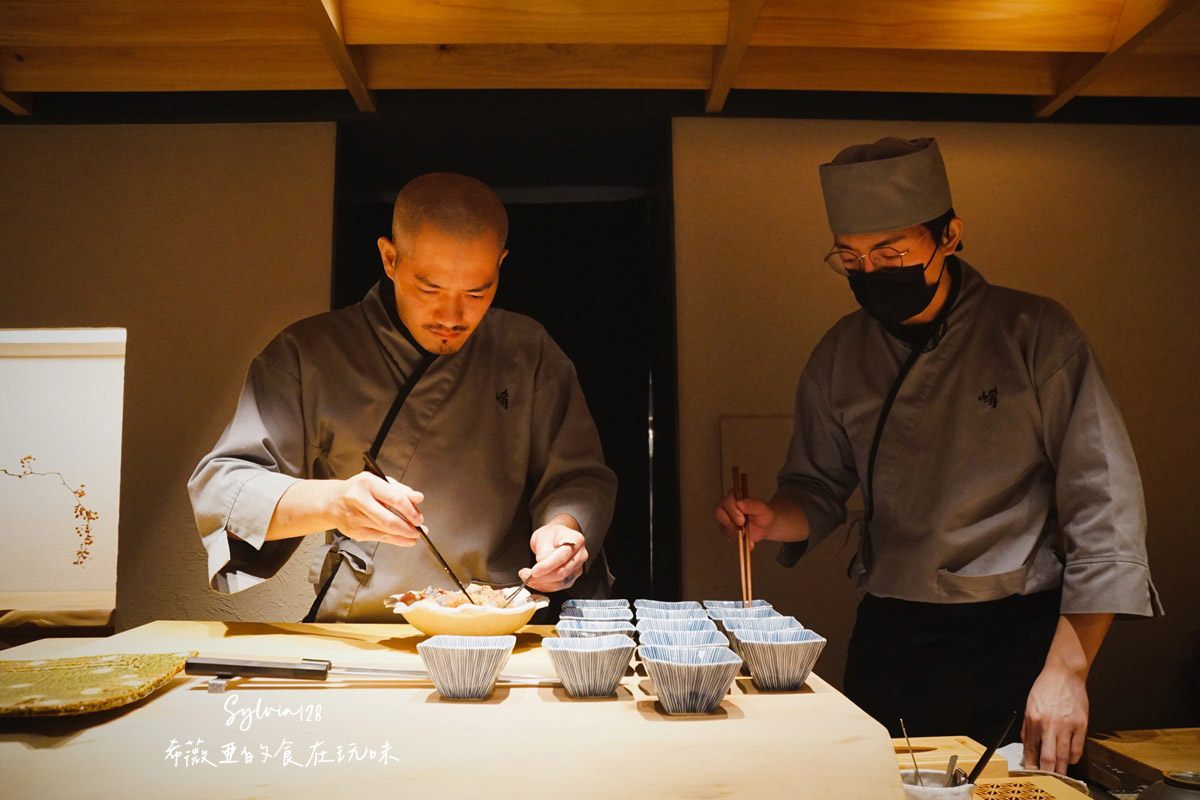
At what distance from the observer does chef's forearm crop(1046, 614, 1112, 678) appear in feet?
6.71

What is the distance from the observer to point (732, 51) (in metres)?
3.09

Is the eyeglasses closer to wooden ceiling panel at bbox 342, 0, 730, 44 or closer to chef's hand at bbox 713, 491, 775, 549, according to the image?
chef's hand at bbox 713, 491, 775, 549

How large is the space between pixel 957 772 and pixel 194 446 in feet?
10.1

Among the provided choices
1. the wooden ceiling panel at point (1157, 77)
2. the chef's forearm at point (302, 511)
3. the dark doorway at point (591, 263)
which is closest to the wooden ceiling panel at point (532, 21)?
the dark doorway at point (591, 263)

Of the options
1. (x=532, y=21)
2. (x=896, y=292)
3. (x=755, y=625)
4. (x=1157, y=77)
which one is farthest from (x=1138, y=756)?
(x=1157, y=77)

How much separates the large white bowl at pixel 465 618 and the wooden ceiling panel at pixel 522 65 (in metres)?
2.23

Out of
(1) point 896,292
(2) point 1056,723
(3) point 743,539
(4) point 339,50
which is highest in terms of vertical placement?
(4) point 339,50

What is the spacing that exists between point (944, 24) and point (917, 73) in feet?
1.36

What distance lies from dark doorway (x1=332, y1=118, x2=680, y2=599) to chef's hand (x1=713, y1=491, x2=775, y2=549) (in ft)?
3.82

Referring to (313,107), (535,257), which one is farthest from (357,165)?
(535,257)

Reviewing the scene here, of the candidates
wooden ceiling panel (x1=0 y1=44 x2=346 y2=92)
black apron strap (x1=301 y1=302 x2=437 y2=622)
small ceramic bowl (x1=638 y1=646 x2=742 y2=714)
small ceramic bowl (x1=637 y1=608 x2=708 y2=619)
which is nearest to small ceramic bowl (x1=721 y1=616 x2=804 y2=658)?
small ceramic bowl (x1=637 y1=608 x2=708 y2=619)

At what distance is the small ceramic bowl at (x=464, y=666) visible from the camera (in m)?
1.43

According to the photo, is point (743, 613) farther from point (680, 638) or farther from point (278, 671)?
point (278, 671)

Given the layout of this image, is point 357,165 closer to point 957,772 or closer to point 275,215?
point 275,215
